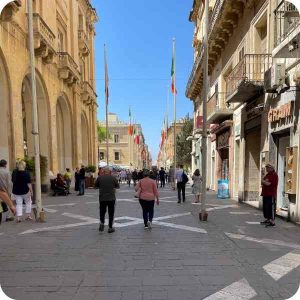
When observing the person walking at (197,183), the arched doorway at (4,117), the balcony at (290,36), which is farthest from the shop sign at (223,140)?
the arched doorway at (4,117)

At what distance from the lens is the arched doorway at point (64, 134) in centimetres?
2442

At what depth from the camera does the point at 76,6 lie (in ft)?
91.4

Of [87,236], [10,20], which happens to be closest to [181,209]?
[87,236]

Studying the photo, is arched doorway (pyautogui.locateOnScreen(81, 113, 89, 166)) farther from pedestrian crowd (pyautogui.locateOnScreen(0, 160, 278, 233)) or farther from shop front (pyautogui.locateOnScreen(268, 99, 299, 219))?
shop front (pyautogui.locateOnScreen(268, 99, 299, 219))

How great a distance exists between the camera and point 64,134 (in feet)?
83.9

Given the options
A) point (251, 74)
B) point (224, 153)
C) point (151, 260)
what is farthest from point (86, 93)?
point (151, 260)

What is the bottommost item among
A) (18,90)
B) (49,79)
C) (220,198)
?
(220,198)

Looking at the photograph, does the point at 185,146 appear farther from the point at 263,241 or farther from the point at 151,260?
the point at 151,260

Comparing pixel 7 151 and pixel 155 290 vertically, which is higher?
pixel 7 151

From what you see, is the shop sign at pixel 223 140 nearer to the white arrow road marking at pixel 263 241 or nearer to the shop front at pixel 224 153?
the shop front at pixel 224 153

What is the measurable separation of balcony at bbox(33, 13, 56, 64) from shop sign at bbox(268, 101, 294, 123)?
11.7m

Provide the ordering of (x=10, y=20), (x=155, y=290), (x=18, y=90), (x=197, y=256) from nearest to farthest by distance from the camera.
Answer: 1. (x=155, y=290)
2. (x=197, y=256)
3. (x=10, y=20)
4. (x=18, y=90)

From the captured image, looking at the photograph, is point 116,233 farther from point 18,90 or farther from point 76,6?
point 76,6

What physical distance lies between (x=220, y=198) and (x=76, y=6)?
20.0m
